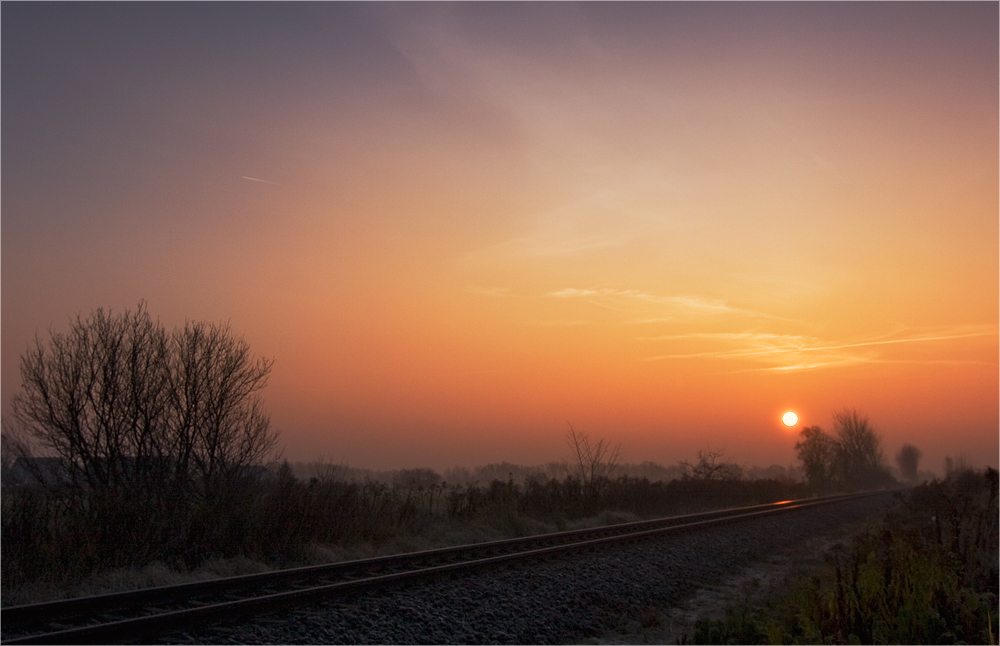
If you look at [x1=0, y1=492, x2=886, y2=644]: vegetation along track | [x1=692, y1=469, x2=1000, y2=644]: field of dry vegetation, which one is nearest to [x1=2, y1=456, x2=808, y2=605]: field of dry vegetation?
[x1=0, y1=492, x2=886, y2=644]: vegetation along track

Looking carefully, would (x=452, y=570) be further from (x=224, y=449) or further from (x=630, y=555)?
(x=224, y=449)

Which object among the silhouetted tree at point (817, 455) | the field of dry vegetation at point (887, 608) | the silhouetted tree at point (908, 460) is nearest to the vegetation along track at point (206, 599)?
the field of dry vegetation at point (887, 608)

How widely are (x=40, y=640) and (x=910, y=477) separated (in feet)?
653

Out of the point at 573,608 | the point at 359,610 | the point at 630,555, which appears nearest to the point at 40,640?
the point at 359,610

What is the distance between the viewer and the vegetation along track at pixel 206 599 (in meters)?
7.30

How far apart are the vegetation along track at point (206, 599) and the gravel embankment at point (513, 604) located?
0.83 feet

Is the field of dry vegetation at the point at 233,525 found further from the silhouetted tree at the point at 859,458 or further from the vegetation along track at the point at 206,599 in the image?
the silhouetted tree at the point at 859,458

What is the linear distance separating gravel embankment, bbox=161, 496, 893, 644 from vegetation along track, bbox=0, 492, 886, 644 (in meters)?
0.25

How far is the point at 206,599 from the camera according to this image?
29.1 feet

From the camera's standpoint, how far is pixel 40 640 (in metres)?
6.82

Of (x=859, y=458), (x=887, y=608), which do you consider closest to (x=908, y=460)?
(x=859, y=458)

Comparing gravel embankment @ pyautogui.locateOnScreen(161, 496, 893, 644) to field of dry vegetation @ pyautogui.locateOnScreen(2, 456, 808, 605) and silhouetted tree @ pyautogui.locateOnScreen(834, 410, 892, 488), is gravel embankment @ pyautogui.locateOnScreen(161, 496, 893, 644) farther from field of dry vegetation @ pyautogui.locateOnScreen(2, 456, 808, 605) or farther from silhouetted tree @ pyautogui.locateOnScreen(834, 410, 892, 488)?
silhouetted tree @ pyautogui.locateOnScreen(834, 410, 892, 488)

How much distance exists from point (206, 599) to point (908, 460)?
206 meters

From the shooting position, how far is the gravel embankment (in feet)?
26.4
